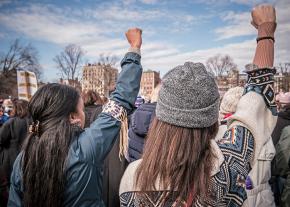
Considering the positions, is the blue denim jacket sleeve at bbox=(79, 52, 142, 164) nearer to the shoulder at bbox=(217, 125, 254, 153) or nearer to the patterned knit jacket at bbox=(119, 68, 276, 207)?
the patterned knit jacket at bbox=(119, 68, 276, 207)

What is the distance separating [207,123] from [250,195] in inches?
40.9

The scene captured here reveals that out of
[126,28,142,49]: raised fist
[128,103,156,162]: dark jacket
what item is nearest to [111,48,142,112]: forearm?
[126,28,142,49]: raised fist

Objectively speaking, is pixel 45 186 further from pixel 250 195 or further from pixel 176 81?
pixel 250 195

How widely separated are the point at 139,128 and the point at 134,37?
1233mm

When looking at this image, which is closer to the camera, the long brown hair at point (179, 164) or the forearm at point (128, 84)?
the long brown hair at point (179, 164)

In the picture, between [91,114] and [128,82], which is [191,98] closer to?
[128,82]

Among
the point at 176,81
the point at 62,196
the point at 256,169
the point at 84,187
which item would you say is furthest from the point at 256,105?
the point at 62,196

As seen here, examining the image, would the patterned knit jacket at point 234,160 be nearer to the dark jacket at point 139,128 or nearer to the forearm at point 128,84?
the forearm at point 128,84

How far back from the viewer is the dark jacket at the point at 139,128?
2654 millimetres

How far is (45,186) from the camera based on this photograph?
1.51 m

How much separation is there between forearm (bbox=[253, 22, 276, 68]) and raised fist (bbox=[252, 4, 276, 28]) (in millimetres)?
23

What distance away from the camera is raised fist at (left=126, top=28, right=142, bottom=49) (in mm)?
1635

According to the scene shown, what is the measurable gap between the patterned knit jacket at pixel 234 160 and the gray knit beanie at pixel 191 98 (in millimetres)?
157

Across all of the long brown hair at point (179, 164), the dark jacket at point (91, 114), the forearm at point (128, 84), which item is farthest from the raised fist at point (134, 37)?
the dark jacket at point (91, 114)
